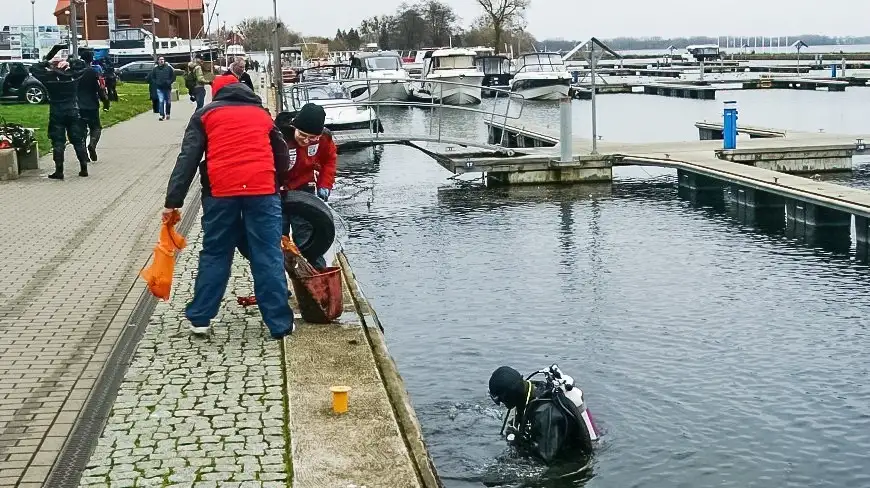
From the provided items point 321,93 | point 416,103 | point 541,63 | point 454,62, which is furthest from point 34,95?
point 541,63

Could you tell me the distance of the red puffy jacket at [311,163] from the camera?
1073cm

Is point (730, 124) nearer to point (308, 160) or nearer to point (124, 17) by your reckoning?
point (308, 160)

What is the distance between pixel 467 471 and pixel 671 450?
1659mm

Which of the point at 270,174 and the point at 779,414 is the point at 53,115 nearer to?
the point at 270,174

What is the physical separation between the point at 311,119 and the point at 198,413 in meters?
3.23

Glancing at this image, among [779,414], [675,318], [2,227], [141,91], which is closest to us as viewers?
[779,414]

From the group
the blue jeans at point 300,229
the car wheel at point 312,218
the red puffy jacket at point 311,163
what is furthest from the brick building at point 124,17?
the car wheel at point 312,218

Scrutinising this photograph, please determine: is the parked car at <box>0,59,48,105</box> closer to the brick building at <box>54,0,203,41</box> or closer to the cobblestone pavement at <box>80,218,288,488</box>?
the cobblestone pavement at <box>80,218,288,488</box>

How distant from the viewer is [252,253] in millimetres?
9266

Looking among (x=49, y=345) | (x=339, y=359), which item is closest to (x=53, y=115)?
(x=49, y=345)

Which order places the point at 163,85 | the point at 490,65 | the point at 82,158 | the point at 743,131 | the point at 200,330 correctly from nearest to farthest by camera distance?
the point at 200,330 < the point at 82,158 < the point at 743,131 < the point at 163,85 < the point at 490,65

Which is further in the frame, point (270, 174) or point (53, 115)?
point (53, 115)

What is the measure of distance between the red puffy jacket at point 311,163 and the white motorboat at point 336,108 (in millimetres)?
21146

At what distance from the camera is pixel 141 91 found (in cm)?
5547
